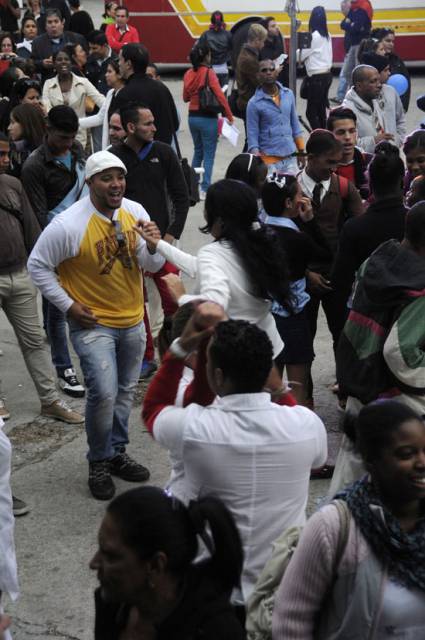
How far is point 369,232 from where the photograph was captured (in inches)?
227

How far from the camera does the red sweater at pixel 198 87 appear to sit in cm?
1242

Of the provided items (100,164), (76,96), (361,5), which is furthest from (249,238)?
(361,5)

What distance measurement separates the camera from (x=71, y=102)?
11.1 m

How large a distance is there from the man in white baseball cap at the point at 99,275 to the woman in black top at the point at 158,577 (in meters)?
2.99

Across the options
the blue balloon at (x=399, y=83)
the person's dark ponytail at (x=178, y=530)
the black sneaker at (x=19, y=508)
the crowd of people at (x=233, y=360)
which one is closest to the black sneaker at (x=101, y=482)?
the crowd of people at (x=233, y=360)

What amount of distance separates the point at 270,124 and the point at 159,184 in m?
3.13

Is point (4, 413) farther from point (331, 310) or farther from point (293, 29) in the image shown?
point (293, 29)

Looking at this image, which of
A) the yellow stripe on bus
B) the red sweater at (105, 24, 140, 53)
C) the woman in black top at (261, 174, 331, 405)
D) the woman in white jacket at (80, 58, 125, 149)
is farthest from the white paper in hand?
the yellow stripe on bus

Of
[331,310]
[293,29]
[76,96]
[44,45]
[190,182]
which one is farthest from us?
[44,45]

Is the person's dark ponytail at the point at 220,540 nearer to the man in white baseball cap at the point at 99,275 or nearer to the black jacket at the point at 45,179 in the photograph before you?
the man in white baseball cap at the point at 99,275

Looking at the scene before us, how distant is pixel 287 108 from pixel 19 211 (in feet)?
14.4

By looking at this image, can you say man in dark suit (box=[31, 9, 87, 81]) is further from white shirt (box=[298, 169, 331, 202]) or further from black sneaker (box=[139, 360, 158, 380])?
white shirt (box=[298, 169, 331, 202])

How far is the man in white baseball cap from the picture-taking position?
221 inches

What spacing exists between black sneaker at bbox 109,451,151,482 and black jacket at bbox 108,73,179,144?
3644 mm
